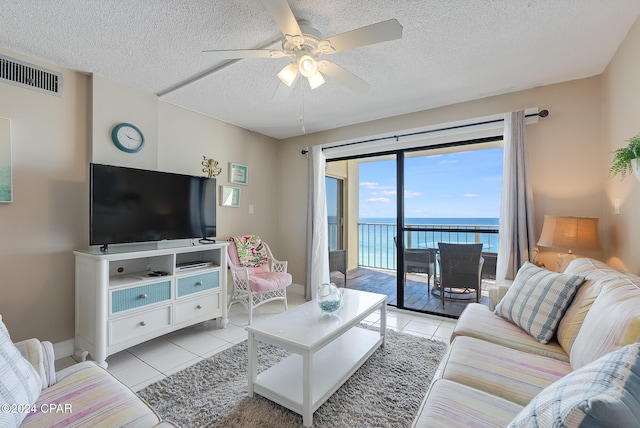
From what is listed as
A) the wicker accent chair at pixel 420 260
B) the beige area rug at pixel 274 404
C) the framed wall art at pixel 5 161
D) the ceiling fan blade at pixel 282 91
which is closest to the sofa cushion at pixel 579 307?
the beige area rug at pixel 274 404

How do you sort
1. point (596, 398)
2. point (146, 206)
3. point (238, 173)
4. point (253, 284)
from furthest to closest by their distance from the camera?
1. point (238, 173)
2. point (253, 284)
3. point (146, 206)
4. point (596, 398)

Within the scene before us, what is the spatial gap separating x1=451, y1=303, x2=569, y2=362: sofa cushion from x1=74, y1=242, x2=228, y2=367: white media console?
2.23 metres

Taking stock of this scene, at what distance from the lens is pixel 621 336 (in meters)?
1.01

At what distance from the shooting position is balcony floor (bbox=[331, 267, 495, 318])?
3361mm

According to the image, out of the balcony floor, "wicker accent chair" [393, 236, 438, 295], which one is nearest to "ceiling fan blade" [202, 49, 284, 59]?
"wicker accent chair" [393, 236, 438, 295]

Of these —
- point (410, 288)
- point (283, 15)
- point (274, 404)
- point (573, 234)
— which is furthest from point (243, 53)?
point (410, 288)

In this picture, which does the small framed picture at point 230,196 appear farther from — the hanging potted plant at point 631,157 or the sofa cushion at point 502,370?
the hanging potted plant at point 631,157

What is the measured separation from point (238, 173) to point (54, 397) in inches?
114

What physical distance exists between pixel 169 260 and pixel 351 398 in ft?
6.26

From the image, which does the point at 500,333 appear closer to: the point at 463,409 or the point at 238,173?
the point at 463,409

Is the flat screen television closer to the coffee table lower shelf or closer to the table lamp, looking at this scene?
the coffee table lower shelf

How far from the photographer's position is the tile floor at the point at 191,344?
6.83 feet

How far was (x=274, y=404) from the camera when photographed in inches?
66.2

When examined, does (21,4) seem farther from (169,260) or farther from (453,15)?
(453,15)
